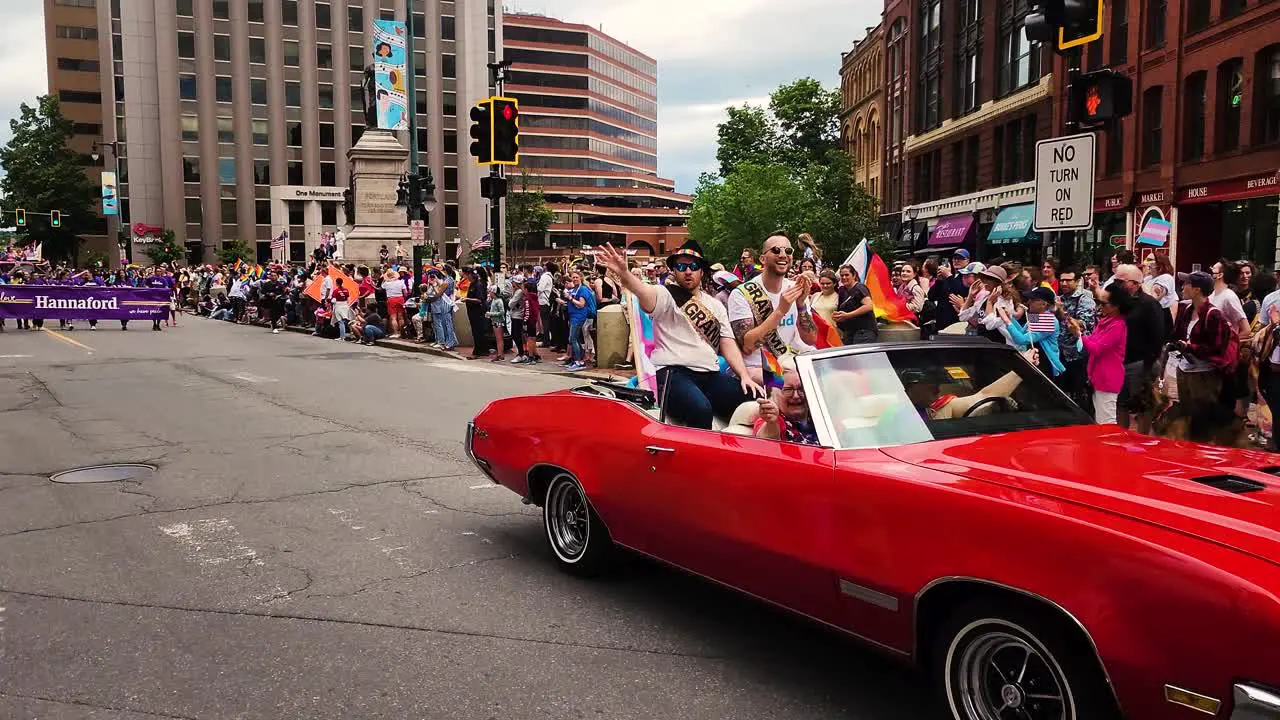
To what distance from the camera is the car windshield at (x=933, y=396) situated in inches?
160

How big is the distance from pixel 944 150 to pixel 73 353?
3462 centimetres

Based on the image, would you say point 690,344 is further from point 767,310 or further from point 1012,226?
point 1012,226

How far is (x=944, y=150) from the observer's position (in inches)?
1725

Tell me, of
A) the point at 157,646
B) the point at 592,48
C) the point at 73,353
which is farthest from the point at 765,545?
the point at 592,48

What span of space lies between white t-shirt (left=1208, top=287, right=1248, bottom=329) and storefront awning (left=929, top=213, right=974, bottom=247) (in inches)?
1186

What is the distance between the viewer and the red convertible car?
2.74 meters

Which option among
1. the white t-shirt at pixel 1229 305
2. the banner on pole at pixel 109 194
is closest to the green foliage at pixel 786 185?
the white t-shirt at pixel 1229 305

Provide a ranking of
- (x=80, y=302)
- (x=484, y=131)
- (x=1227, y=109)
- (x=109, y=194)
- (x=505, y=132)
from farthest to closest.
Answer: (x=109, y=194) → (x=80, y=302) → (x=1227, y=109) → (x=505, y=132) → (x=484, y=131)

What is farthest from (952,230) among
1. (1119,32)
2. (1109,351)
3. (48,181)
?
(48,181)

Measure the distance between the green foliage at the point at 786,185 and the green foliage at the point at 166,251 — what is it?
38.4 meters

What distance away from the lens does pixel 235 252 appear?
250ft

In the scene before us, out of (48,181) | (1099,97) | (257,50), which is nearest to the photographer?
(1099,97)

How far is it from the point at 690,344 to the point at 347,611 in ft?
7.65

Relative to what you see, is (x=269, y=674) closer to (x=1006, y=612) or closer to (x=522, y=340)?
(x=1006, y=612)
